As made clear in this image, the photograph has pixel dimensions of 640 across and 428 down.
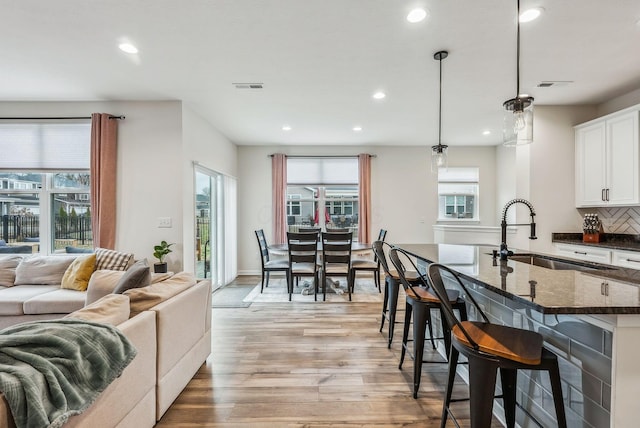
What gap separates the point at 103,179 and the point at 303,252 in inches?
105

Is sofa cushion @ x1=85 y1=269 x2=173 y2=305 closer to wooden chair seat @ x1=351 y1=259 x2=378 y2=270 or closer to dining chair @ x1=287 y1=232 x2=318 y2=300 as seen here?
dining chair @ x1=287 y1=232 x2=318 y2=300

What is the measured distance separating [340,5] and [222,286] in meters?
4.48

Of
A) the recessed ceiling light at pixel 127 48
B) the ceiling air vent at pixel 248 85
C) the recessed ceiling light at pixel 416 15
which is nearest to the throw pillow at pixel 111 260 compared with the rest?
the recessed ceiling light at pixel 127 48

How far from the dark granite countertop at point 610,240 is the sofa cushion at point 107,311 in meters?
4.49

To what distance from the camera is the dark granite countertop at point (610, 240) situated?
3.24m

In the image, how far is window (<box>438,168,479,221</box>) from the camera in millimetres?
6109

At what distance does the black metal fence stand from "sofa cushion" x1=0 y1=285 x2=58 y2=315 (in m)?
0.94

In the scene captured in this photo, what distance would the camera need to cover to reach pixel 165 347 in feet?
6.04

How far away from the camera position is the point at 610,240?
12.2 ft

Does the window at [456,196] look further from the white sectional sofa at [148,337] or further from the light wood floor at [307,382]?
the white sectional sofa at [148,337]

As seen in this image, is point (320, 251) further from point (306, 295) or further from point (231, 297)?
point (231, 297)

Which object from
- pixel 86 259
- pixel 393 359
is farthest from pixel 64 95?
pixel 393 359

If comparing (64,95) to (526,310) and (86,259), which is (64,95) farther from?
(526,310)

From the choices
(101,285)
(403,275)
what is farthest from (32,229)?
(403,275)
